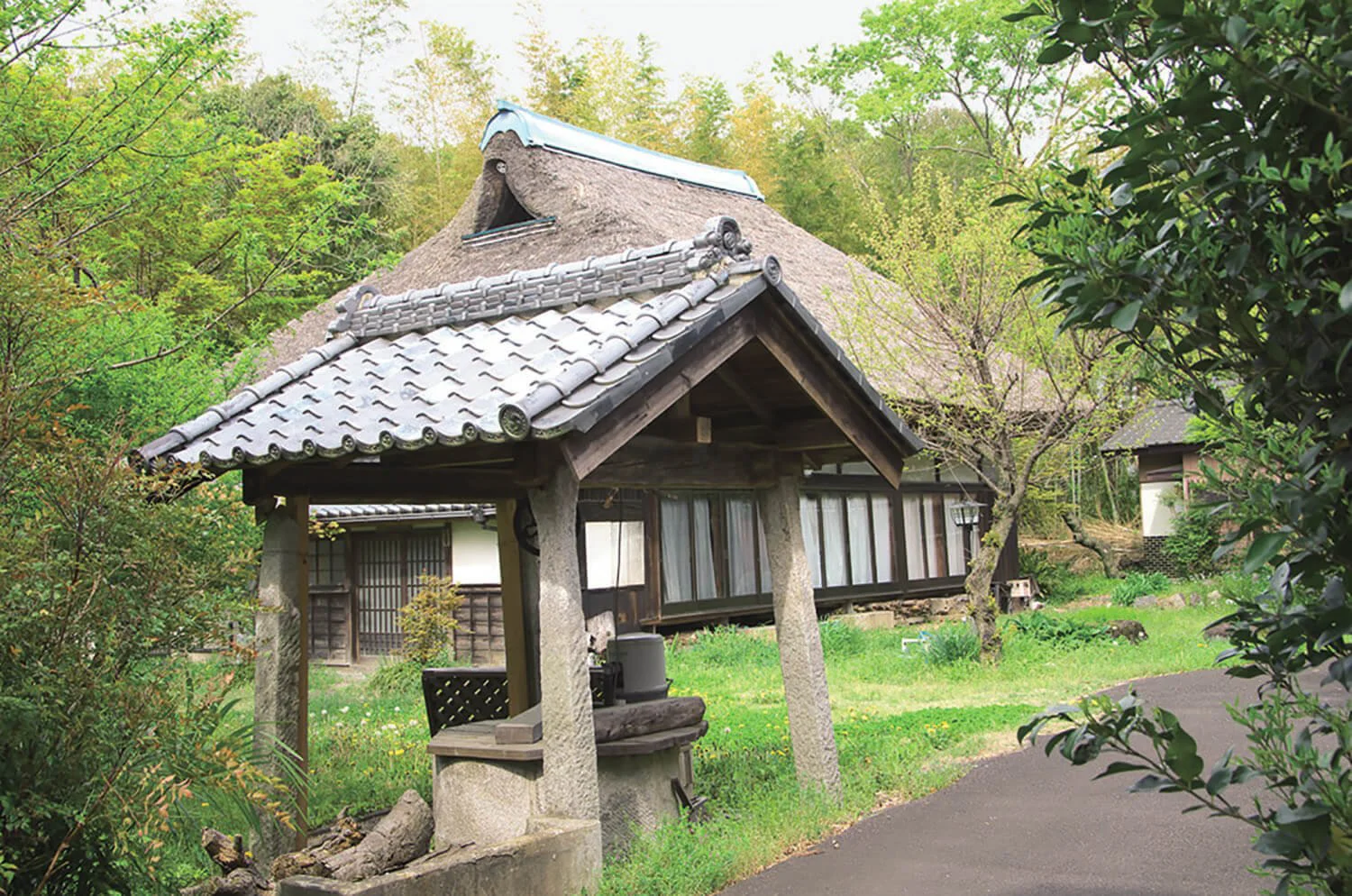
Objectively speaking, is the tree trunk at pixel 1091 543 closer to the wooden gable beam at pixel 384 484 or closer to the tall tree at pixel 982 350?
the tall tree at pixel 982 350

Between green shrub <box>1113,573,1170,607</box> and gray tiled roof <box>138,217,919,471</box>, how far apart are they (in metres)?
15.5

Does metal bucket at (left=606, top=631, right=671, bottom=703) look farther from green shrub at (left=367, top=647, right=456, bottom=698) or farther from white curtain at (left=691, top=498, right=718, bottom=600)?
white curtain at (left=691, top=498, right=718, bottom=600)

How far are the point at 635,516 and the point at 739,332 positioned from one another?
9.93m

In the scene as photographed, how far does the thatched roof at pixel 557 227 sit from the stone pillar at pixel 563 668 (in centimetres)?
1056

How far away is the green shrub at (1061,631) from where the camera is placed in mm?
14102

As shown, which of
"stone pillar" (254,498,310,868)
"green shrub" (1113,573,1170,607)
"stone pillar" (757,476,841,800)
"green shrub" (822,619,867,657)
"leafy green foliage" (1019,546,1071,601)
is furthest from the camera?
"leafy green foliage" (1019,546,1071,601)

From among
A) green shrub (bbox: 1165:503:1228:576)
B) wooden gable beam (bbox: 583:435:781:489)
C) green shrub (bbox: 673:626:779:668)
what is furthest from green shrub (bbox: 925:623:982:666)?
green shrub (bbox: 1165:503:1228:576)

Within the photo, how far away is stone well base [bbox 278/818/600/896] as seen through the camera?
14.3 feet

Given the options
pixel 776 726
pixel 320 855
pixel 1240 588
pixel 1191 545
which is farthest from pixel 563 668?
pixel 1191 545

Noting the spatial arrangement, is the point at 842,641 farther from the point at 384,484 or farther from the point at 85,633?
the point at 85,633

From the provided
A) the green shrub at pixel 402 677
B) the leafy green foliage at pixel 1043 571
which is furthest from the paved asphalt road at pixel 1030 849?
the leafy green foliage at pixel 1043 571

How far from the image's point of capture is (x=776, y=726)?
9.56m

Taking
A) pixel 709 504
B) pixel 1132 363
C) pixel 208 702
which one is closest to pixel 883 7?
pixel 709 504

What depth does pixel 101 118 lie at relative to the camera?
727 cm
